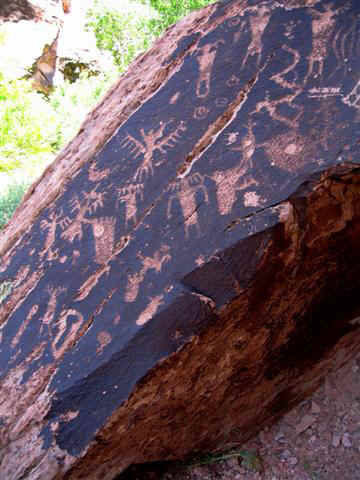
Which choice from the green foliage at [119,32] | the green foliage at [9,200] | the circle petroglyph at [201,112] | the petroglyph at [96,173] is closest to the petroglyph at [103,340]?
the petroglyph at [96,173]

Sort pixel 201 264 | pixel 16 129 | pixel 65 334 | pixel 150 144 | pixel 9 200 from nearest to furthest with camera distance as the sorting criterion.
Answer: pixel 201 264, pixel 65 334, pixel 150 144, pixel 9 200, pixel 16 129

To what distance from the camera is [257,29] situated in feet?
5.03

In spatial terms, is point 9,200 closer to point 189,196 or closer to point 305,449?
point 189,196

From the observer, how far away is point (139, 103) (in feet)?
5.80

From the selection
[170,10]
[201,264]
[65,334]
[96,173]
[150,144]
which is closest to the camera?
[201,264]

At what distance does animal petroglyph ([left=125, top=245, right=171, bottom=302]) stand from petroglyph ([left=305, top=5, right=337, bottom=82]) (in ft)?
2.04

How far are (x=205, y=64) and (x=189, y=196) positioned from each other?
52cm

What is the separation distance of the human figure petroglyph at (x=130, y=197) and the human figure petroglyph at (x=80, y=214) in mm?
82

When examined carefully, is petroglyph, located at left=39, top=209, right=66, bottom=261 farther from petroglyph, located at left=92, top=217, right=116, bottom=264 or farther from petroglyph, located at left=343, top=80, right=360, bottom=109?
petroglyph, located at left=343, top=80, right=360, bottom=109

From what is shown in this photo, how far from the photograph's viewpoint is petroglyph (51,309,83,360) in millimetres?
1318

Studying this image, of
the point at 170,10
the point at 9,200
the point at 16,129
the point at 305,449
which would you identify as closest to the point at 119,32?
the point at 170,10

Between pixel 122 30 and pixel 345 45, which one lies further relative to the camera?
pixel 122 30

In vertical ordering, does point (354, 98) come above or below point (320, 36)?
below

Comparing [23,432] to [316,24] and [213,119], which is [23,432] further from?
[316,24]
